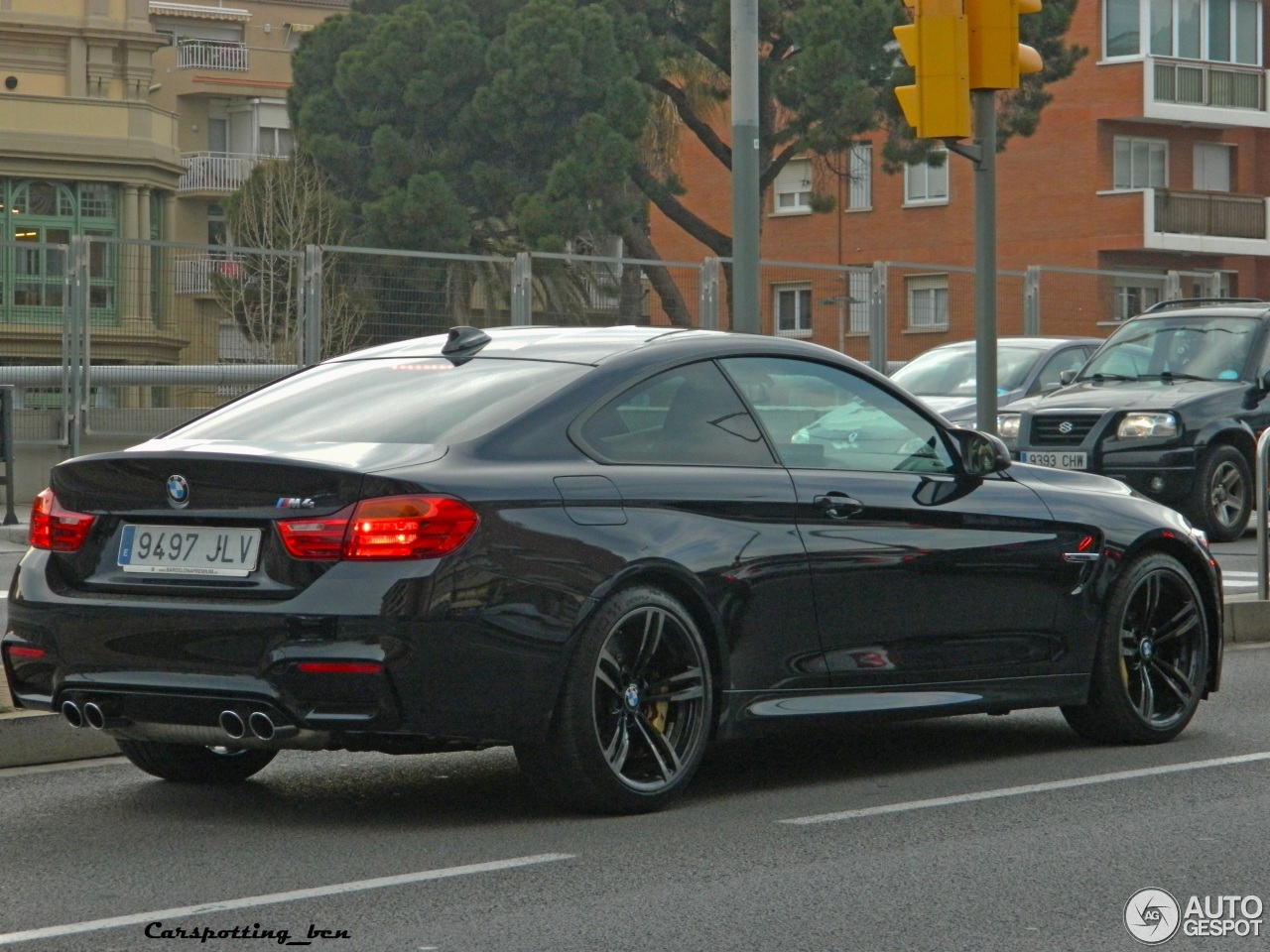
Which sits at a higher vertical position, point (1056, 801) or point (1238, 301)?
point (1238, 301)

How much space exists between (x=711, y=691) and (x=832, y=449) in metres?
1.05

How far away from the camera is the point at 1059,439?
17.4m

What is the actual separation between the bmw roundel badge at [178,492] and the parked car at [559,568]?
17 millimetres

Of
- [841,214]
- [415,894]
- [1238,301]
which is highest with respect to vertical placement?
[841,214]

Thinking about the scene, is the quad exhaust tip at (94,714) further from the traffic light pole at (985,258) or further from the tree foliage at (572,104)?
the tree foliage at (572,104)

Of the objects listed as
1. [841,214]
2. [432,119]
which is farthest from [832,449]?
[841,214]

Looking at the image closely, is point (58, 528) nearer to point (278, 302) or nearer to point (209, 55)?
point (278, 302)

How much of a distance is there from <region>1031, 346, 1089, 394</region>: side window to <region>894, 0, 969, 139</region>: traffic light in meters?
9.15

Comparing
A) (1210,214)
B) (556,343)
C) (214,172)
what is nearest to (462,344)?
(556,343)

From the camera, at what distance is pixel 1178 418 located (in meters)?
17.2

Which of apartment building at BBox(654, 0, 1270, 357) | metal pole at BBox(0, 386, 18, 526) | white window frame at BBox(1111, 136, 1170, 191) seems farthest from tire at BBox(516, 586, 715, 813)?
white window frame at BBox(1111, 136, 1170, 191)

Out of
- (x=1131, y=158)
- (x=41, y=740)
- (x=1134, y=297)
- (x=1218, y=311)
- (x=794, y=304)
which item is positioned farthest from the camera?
(x=1131, y=158)

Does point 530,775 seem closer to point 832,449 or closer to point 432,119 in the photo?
point 832,449

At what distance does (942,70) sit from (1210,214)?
142ft
